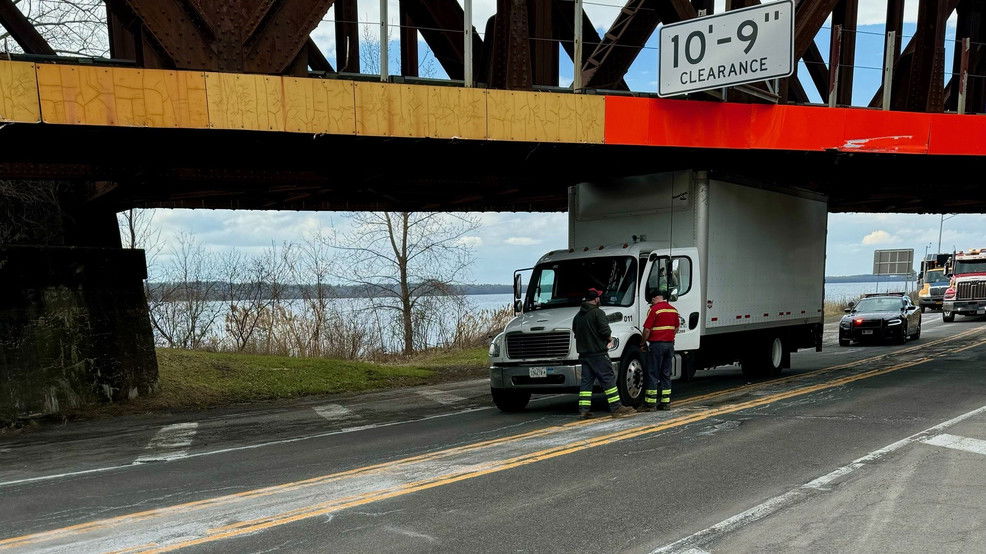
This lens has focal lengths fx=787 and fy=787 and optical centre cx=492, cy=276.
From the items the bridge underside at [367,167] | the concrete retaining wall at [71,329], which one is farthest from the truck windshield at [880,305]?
the concrete retaining wall at [71,329]

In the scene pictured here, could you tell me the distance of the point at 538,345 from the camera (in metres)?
11.6

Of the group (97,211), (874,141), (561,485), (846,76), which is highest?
(846,76)

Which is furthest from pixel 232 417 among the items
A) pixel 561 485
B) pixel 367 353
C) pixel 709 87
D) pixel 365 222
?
pixel 365 222

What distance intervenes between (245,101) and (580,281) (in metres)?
5.69

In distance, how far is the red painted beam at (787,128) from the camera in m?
13.3

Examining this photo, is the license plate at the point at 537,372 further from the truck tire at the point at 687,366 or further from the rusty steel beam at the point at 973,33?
the rusty steel beam at the point at 973,33

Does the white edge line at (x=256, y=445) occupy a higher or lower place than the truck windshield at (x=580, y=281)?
lower

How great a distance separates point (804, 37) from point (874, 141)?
7.79ft

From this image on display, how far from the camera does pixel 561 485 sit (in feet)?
22.5

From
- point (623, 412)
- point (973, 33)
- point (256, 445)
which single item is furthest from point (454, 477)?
point (973, 33)

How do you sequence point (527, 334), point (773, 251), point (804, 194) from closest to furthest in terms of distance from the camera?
1. point (527, 334)
2. point (773, 251)
3. point (804, 194)

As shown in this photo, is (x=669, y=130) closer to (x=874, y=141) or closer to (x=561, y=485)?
(x=874, y=141)

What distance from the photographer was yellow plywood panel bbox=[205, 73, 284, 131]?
11.0 meters

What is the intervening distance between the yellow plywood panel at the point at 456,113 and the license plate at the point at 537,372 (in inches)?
146
